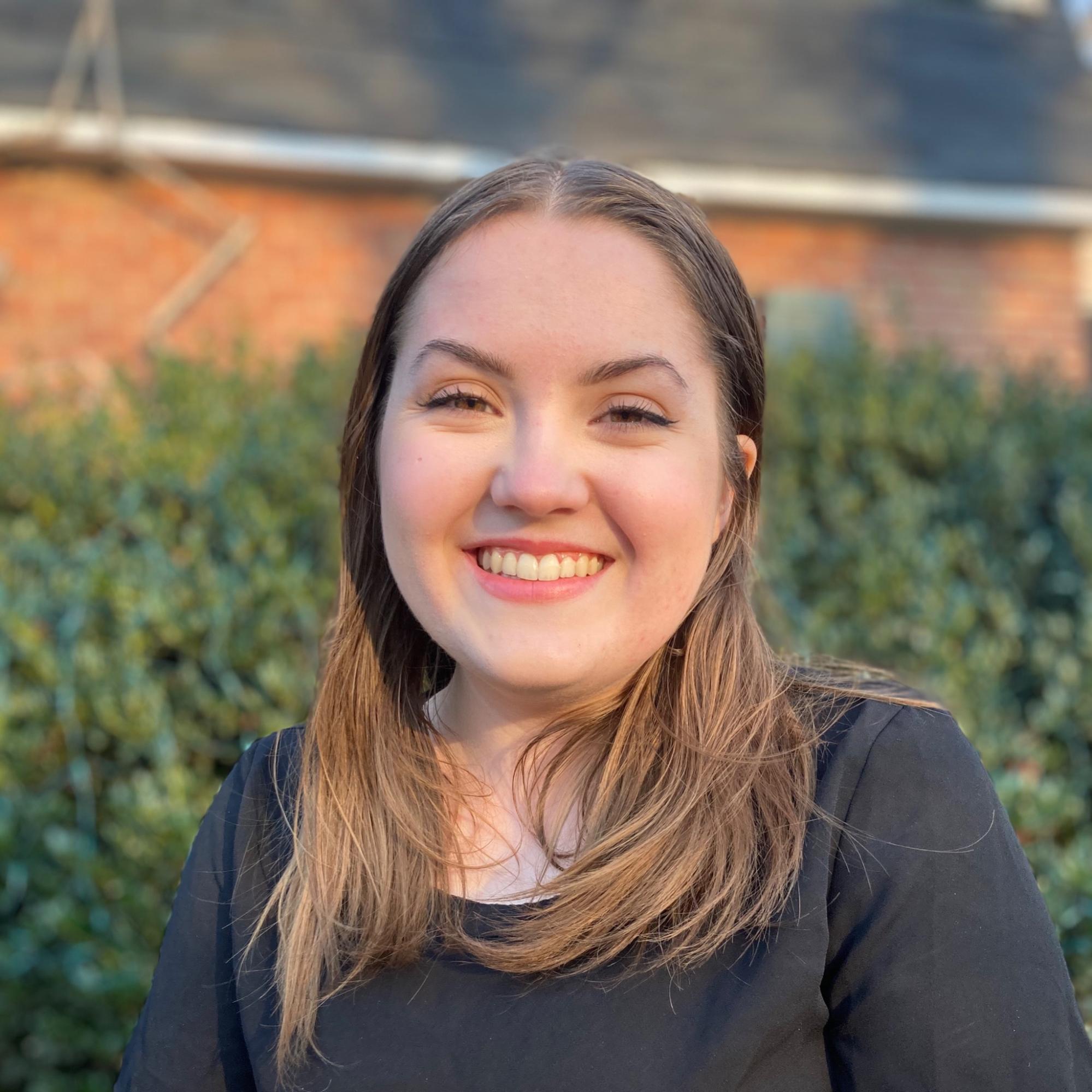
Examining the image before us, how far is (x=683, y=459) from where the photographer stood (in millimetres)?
1531

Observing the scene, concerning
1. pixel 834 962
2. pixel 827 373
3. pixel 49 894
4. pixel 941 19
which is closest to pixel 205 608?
pixel 49 894

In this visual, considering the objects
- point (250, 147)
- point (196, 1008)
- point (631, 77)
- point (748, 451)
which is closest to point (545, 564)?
point (748, 451)

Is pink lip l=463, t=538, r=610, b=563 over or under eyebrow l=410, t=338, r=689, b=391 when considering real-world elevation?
under

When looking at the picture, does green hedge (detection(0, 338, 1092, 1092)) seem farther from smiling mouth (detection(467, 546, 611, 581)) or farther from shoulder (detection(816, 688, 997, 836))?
smiling mouth (detection(467, 546, 611, 581))

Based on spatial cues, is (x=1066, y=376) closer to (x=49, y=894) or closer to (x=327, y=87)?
(x=327, y=87)

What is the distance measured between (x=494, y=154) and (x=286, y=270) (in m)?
1.35

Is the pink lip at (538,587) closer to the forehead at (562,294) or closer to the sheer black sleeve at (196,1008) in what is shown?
the forehead at (562,294)

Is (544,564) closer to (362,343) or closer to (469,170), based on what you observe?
(362,343)

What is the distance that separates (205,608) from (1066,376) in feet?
19.3

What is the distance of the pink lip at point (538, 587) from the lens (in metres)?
1.52

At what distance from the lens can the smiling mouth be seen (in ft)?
4.99

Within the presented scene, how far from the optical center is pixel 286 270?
6.54 m

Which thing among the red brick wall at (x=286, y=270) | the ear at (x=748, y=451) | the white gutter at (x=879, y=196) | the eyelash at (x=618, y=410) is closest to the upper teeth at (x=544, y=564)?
the eyelash at (x=618, y=410)

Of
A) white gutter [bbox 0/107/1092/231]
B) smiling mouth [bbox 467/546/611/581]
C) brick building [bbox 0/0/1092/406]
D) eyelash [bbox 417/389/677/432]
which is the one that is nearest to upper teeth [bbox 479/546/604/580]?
smiling mouth [bbox 467/546/611/581]
